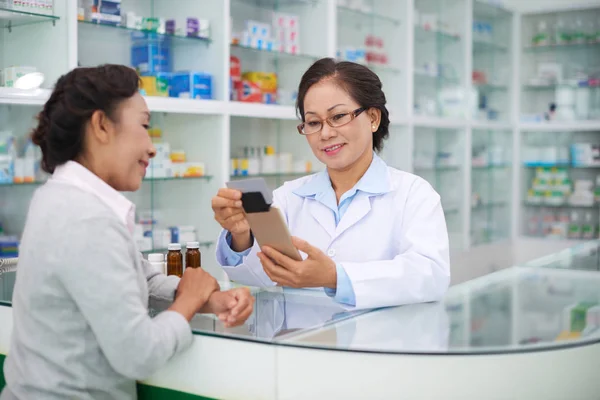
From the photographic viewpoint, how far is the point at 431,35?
714 cm

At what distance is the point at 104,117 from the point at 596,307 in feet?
5.23

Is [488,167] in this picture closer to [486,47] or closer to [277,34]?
[486,47]

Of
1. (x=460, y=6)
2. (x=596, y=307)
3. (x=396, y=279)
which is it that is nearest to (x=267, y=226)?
(x=396, y=279)

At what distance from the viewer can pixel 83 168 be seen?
1.66 m

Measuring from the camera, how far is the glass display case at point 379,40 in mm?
6223

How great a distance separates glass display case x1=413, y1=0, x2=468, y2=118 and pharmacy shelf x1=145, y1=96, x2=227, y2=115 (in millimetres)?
2758

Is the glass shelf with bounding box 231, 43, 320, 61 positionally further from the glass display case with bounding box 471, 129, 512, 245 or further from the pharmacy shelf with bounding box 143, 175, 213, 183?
the glass display case with bounding box 471, 129, 512, 245

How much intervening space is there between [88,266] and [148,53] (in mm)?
3386

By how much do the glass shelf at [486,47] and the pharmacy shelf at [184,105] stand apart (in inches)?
158

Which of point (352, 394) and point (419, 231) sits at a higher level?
point (419, 231)

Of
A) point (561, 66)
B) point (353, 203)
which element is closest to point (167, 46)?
point (353, 203)

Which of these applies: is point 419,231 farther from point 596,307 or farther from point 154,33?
point 154,33

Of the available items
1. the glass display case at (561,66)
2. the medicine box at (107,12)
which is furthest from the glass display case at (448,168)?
the medicine box at (107,12)

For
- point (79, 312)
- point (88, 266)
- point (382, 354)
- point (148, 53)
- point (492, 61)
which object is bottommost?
point (382, 354)
